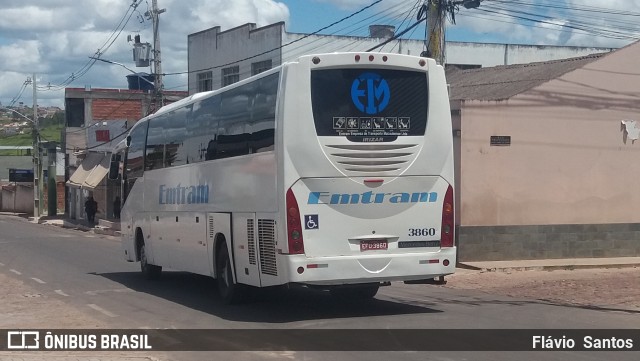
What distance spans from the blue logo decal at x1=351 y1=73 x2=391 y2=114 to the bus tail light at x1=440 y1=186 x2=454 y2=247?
1.68 meters

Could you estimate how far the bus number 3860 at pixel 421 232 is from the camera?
13453 millimetres

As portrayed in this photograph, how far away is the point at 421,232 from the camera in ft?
44.3

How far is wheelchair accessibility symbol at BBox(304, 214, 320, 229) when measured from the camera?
12.9m

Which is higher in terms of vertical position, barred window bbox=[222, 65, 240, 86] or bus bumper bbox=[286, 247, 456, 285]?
barred window bbox=[222, 65, 240, 86]

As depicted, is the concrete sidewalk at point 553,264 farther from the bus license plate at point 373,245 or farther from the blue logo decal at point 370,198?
the bus license plate at point 373,245

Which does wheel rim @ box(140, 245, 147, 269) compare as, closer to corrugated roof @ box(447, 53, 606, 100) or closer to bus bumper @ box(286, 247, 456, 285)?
bus bumper @ box(286, 247, 456, 285)

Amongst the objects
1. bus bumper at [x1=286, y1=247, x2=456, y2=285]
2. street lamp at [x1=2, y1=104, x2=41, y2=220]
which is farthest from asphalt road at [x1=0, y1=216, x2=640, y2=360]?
street lamp at [x1=2, y1=104, x2=41, y2=220]

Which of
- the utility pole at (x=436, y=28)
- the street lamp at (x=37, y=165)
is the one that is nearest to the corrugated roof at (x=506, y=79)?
the utility pole at (x=436, y=28)

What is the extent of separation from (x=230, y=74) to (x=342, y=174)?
34.1 meters

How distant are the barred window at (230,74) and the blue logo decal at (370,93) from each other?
32564 mm

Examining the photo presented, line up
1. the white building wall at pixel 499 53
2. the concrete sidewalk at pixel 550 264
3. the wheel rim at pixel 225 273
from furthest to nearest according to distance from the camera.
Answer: the white building wall at pixel 499 53, the concrete sidewalk at pixel 550 264, the wheel rim at pixel 225 273

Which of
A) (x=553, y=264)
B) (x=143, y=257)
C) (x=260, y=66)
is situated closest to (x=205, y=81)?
(x=260, y=66)

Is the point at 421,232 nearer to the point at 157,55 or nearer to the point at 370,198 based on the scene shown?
the point at 370,198

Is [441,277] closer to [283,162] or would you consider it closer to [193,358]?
[283,162]
